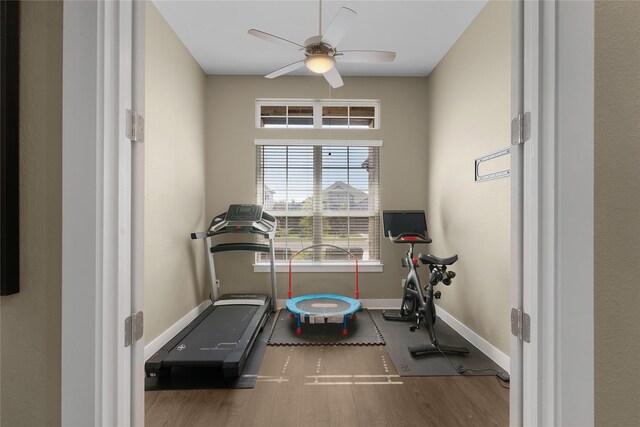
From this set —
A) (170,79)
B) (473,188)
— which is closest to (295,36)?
(170,79)

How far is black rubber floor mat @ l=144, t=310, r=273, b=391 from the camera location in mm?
2311

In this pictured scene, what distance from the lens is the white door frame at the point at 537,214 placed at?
830 mm

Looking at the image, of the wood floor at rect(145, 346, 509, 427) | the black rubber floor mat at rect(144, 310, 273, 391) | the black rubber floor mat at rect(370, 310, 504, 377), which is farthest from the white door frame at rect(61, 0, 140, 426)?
the black rubber floor mat at rect(370, 310, 504, 377)

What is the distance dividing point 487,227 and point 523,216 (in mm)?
2008

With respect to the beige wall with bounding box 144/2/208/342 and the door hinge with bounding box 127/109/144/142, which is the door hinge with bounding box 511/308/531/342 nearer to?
the door hinge with bounding box 127/109/144/142

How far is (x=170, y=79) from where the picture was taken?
3125mm

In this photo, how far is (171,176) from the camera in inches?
124

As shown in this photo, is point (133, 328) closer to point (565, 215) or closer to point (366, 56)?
point (565, 215)

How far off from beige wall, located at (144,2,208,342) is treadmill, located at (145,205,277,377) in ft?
0.73

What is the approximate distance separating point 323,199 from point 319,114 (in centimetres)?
117

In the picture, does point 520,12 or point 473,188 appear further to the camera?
point 473,188

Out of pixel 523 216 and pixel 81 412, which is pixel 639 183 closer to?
pixel 523 216

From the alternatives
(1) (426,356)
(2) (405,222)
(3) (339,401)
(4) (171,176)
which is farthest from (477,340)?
(4) (171,176)

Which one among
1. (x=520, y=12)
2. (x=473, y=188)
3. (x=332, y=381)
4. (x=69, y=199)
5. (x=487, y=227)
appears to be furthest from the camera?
(x=473, y=188)
